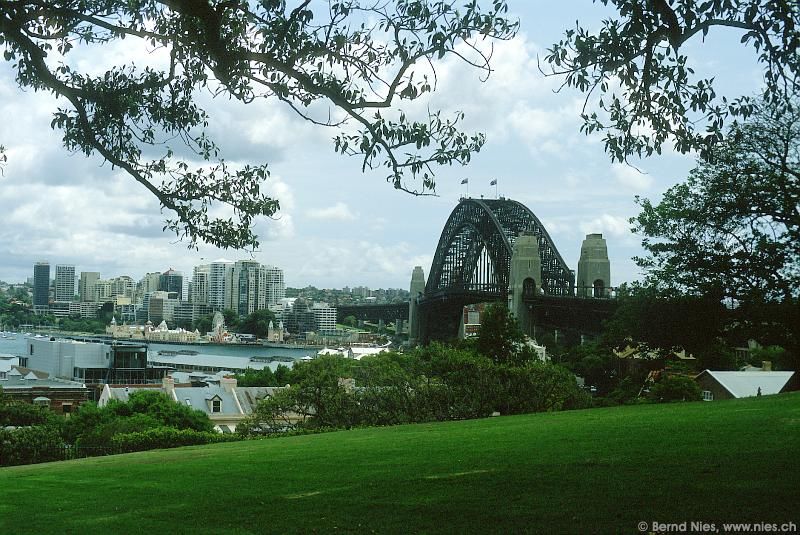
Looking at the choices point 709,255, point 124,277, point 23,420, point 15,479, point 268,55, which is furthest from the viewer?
point 124,277

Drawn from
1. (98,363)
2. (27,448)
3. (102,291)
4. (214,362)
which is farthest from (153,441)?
(102,291)

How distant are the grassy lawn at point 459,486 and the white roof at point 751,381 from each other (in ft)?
57.2

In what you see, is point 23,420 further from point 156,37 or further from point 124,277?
point 124,277

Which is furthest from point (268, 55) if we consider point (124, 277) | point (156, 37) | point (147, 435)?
point (124, 277)

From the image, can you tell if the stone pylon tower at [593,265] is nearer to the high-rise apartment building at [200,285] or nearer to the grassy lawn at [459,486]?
the grassy lawn at [459,486]

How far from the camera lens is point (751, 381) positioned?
105ft

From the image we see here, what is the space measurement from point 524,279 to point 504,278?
8209 millimetres

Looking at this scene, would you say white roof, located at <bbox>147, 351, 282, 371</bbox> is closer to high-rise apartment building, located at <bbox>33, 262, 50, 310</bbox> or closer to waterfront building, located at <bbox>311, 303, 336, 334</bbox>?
waterfront building, located at <bbox>311, 303, 336, 334</bbox>

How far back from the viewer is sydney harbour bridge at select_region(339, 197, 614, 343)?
61.9 meters

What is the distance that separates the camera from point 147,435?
948 inches

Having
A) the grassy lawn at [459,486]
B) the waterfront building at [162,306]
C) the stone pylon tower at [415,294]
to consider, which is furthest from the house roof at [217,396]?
the waterfront building at [162,306]

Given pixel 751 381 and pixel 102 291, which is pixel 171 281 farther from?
pixel 751 381

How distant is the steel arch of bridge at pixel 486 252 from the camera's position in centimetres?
7412

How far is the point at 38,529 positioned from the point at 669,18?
786 centimetres
